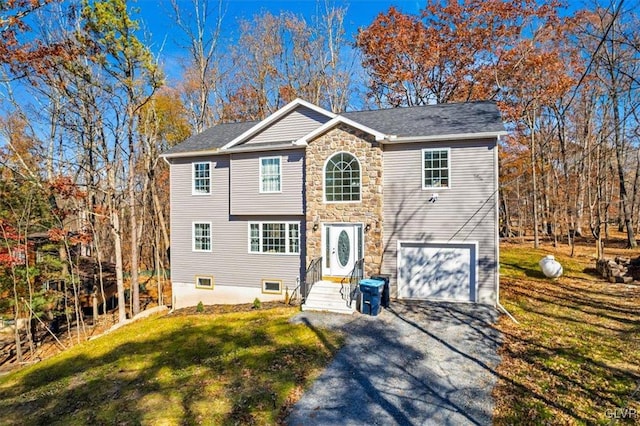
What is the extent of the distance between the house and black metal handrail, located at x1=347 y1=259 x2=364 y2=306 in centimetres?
7

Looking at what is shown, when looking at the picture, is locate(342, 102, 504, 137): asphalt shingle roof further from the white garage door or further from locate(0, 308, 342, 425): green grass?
locate(0, 308, 342, 425): green grass

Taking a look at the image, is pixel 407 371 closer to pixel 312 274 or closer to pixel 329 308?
pixel 329 308

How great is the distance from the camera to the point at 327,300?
11.3 m

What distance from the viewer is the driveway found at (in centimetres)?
576

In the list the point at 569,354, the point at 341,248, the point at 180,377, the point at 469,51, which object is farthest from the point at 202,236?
the point at 469,51

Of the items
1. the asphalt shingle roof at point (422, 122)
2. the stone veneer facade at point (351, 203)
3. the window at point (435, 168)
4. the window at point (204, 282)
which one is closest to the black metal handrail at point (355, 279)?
the stone veneer facade at point (351, 203)

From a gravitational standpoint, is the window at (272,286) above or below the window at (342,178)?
below

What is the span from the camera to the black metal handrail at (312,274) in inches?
480

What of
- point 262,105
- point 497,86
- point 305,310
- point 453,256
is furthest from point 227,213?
point 497,86

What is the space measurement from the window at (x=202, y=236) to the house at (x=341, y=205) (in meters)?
0.04

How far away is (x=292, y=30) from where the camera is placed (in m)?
26.3

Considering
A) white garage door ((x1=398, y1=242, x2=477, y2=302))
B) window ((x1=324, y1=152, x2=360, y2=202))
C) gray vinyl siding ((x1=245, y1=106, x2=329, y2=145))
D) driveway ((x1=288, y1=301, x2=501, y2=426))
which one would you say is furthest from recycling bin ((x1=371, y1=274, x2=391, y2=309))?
gray vinyl siding ((x1=245, y1=106, x2=329, y2=145))

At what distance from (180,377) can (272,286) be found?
638cm

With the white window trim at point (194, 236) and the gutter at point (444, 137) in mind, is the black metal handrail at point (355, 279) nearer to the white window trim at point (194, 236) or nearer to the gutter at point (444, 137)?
the gutter at point (444, 137)
